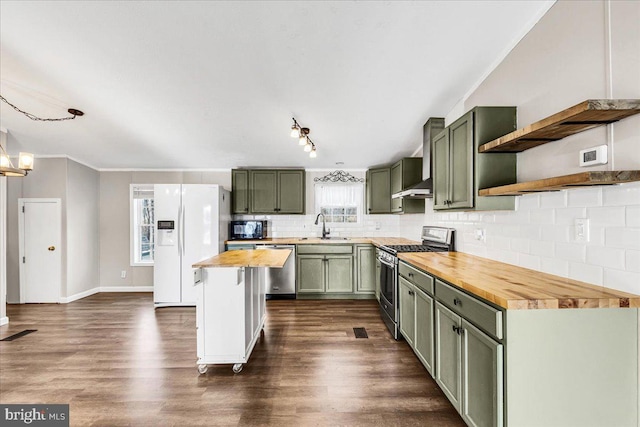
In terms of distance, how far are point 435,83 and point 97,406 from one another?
3873mm

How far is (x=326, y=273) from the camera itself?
4.61 metres

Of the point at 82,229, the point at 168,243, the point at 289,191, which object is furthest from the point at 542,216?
the point at 82,229

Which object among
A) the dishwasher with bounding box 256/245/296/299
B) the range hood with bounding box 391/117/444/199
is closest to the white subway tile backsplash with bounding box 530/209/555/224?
the range hood with bounding box 391/117/444/199

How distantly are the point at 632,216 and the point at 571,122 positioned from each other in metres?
0.53

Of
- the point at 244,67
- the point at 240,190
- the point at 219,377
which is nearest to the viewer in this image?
the point at 219,377

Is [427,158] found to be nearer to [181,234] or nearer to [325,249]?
[325,249]

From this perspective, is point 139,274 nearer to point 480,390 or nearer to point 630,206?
point 480,390

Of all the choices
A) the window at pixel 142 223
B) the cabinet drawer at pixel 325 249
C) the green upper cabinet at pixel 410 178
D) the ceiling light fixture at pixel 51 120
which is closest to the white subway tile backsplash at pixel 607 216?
the green upper cabinet at pixel 410 178

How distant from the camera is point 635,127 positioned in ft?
4.29

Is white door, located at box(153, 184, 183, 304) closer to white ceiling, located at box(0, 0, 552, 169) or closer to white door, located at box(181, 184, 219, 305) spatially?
white door, located at box(181, 184, 219, 305)

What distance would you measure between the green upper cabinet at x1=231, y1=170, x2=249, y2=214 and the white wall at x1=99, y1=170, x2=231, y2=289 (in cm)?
30

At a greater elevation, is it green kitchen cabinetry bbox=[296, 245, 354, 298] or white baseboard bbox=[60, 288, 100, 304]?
green kitchen cabinetry bbox=[296, 245, 354, 298]

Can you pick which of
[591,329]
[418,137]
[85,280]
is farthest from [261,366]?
[85,280]

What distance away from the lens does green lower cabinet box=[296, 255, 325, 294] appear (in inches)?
181
